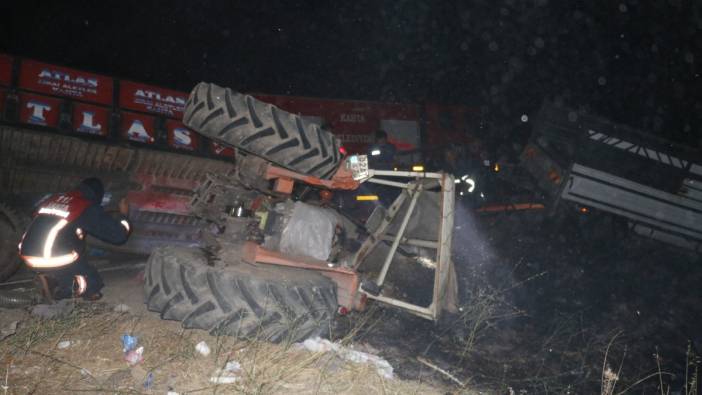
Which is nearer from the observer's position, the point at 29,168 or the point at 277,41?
the point at 29,168

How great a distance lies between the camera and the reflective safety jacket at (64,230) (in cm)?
354

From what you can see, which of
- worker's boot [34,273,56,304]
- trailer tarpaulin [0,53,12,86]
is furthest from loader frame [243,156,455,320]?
trailer tarpaulin [0,53,12,86]

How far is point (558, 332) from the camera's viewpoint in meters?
4.47

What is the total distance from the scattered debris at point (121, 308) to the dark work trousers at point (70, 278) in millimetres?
362

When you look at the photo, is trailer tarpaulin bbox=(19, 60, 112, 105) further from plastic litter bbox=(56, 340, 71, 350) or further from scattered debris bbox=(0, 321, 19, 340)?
plastic litter bbox=(56, 340, 71, 350)

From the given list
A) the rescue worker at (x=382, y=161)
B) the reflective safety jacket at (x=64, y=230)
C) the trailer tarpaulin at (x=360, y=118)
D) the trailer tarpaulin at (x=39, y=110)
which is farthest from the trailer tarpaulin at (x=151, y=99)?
the trailer tarpaulin at (x=360, y=118)

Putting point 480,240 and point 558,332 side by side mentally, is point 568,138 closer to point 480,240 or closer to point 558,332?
point 480,240

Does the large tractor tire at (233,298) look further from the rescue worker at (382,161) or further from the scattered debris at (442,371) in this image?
the rescue worker at (382,161)

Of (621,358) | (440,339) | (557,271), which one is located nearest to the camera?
(440,339)

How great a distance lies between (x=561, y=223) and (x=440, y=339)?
568cm

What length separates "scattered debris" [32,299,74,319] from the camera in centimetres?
348

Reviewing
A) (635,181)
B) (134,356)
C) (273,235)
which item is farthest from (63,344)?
(635,181)

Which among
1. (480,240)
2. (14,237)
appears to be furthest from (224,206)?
(480,240)

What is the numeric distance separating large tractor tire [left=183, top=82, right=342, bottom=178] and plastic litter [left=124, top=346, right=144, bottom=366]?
5.34 ft
